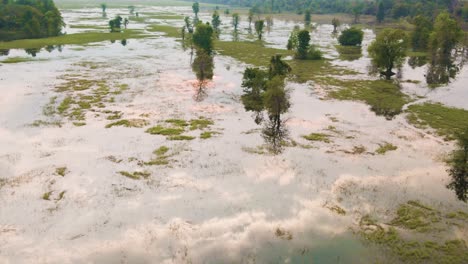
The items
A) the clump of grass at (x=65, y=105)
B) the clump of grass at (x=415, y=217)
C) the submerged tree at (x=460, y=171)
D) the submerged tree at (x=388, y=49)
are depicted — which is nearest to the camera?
the clump of grass at (x=415, y=217)

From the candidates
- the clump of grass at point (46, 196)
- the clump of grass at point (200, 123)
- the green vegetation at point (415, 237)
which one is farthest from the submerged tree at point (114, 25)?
the green vegetation at point (415, 237)

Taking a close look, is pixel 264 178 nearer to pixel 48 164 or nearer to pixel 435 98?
pixel 48 164

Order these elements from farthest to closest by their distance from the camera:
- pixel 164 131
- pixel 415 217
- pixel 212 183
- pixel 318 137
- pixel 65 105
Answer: pixel 65 105 < pixel 164 131 < pixel 318 137 < pixel 212 183 < pixel 415 217

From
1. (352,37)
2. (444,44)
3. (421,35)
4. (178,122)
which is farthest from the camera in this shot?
(352,37)

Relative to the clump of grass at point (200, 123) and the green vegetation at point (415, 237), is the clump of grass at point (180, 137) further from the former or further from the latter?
the green vegetation at point (415, 237)

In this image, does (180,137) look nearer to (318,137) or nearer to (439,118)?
(318,137)

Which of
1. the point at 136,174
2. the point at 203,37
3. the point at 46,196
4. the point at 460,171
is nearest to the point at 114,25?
the point at 203,37

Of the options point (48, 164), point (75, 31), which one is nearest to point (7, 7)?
point (75, 31)
